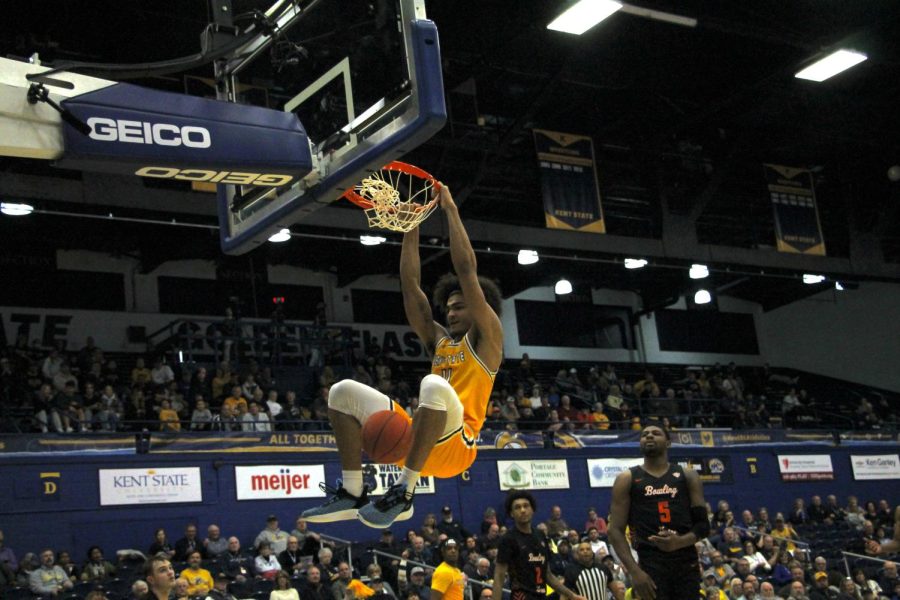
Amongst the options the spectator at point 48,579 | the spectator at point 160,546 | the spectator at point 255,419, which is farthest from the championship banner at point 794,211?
the spectator at point 48,579

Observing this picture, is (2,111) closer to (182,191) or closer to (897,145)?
(182,191)

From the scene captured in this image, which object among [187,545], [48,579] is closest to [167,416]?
[187,545]

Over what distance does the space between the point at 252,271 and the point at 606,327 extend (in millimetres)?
12451

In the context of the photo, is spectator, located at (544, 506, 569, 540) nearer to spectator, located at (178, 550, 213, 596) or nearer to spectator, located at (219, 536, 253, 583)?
spectator, located at (219, 536, 253, 583)

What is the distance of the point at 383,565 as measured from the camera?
17.3 m

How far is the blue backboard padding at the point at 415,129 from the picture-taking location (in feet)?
19.3

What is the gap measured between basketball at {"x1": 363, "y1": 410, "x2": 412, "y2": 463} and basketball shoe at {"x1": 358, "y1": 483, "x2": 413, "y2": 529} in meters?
0.22

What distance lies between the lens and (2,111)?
5.05 m

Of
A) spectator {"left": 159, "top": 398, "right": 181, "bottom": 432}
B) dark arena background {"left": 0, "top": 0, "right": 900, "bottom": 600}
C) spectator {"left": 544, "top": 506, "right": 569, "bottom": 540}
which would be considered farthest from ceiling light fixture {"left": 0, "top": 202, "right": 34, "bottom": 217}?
spectator {"left": 544, "top": 506, "right": 569, "bottom": 540}

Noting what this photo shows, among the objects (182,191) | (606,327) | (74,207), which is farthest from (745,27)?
(606,327)

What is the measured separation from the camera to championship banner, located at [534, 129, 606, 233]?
2127cm

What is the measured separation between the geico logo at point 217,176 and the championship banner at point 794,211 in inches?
777

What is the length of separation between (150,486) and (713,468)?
14.0 metres

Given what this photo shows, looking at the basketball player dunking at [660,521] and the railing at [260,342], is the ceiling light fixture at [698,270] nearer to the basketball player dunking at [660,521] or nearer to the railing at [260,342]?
the railing at [260,342]
